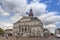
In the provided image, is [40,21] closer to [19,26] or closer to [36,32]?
[36,32]

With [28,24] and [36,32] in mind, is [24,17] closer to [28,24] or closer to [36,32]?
[28,24]

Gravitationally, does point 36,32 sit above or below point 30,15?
below

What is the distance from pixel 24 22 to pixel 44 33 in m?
10.7

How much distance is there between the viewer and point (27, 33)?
71.4 meters

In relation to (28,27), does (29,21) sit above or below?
above

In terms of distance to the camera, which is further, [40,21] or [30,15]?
[30,15]

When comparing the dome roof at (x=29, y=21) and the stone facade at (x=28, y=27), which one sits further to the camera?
the dome roof at (x=29, y=21)

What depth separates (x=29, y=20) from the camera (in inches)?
2862

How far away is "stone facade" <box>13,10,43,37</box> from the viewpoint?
7096 centimetres

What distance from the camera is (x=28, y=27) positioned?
72.7 metres

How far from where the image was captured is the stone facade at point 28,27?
71.0 m

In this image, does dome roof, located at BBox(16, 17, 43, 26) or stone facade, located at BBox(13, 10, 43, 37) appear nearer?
stone facade, located at BBox(13, 10, 43, 37)

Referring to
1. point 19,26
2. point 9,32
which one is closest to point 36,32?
point 19,26

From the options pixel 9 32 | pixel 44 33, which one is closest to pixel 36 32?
pixel 44 33
